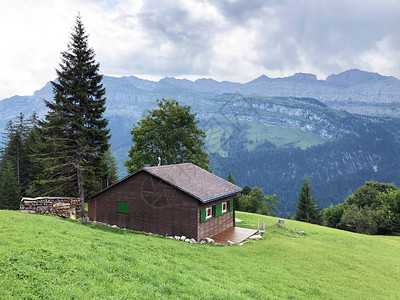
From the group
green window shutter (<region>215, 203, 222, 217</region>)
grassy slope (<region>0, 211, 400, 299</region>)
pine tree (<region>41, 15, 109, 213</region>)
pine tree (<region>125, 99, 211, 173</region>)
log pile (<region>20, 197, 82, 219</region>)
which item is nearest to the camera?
grassy slope (<region>0, 211, 400, 299</region>)

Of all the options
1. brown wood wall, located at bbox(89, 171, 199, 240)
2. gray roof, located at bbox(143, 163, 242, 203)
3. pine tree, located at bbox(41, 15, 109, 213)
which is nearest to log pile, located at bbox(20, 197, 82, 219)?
brown wood wall, located at bbox(89, 171, 199, 240)

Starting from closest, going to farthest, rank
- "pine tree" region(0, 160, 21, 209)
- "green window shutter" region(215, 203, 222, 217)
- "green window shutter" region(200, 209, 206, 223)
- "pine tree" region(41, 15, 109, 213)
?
"green window shutter" region(200, 209, 206, 223) → "green window shutter" region(215, 203, 222, 217) → "pine tree" region(41, 15, 109, 213) → "pine tree" region(0, 160, 21, 209)

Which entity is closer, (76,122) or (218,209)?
(218,209)

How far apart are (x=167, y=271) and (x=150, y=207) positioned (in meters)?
12.1

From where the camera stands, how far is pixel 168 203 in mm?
20250

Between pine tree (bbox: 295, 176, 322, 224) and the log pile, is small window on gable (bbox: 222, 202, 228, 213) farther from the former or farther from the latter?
pine tree (bbox: 295, 176, 322, 224)

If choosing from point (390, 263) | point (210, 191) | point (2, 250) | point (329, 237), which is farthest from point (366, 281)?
point (2, 250)

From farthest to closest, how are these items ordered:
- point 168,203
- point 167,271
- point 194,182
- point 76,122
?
point 76,122, point 194,182, point 168,203, point 167,271

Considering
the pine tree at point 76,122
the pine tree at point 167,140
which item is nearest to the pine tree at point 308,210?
the pine tree at point 167,140

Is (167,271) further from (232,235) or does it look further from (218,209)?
(218,209)

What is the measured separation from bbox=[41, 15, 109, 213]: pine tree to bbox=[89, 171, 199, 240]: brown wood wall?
6740mm

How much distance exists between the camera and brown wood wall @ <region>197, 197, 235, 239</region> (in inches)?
768

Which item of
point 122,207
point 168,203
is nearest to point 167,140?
point 122,207

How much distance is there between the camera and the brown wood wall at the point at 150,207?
19469mm
